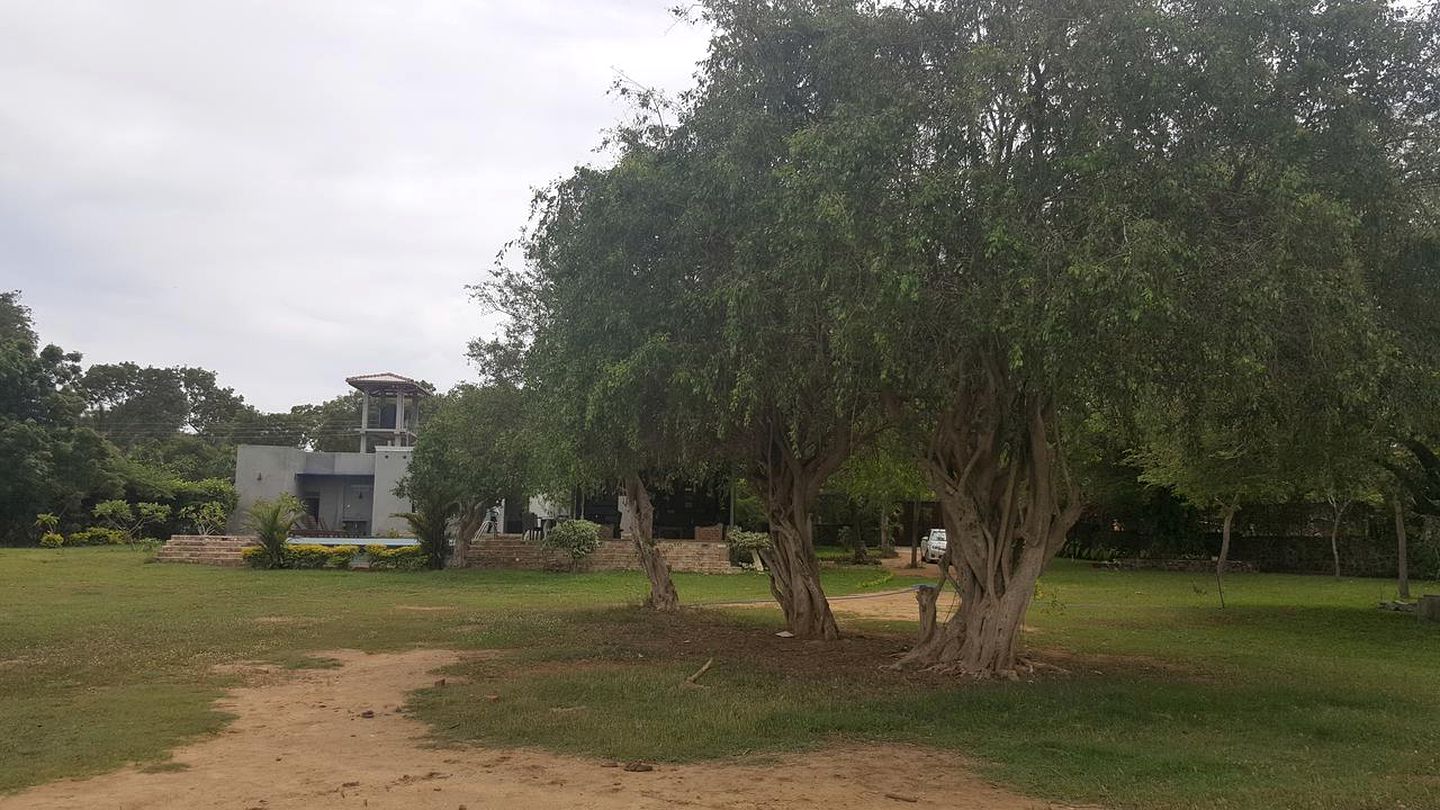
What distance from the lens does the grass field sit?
7785mm

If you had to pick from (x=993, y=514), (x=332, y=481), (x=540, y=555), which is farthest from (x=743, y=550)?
(x=332, y=481)

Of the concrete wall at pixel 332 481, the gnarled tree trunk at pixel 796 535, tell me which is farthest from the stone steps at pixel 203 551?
the gnarled tree trunk at pixel 796 535

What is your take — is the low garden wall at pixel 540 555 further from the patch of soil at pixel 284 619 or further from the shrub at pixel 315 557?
the patch of soil at pixel 284 619

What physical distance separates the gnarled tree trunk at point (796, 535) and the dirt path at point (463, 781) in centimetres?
749

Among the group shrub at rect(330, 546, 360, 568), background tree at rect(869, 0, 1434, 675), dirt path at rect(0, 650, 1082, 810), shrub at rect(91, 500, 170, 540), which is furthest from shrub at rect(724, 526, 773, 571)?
shrub at rect(91, 500, 170, 540)

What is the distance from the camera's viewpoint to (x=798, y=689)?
1102 cm

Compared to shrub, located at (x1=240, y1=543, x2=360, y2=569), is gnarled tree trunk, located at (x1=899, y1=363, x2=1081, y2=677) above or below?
above

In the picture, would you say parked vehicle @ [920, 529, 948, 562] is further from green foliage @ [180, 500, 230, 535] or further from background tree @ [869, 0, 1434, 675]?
background tree @ [869, 0, 1434, 675]

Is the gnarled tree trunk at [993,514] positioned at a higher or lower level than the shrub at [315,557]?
higher

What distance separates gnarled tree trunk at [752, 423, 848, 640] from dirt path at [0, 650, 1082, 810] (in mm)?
7489

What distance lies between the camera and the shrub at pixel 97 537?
3925cm

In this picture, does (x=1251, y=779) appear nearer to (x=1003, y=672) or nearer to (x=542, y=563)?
(x=1003, y=672)

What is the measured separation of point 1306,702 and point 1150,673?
2.32 m

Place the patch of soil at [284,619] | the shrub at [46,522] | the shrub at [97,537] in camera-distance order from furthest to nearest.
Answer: the shrub at [97,537] < the shrub at [46,522] < the patch of soil at [284,619]
